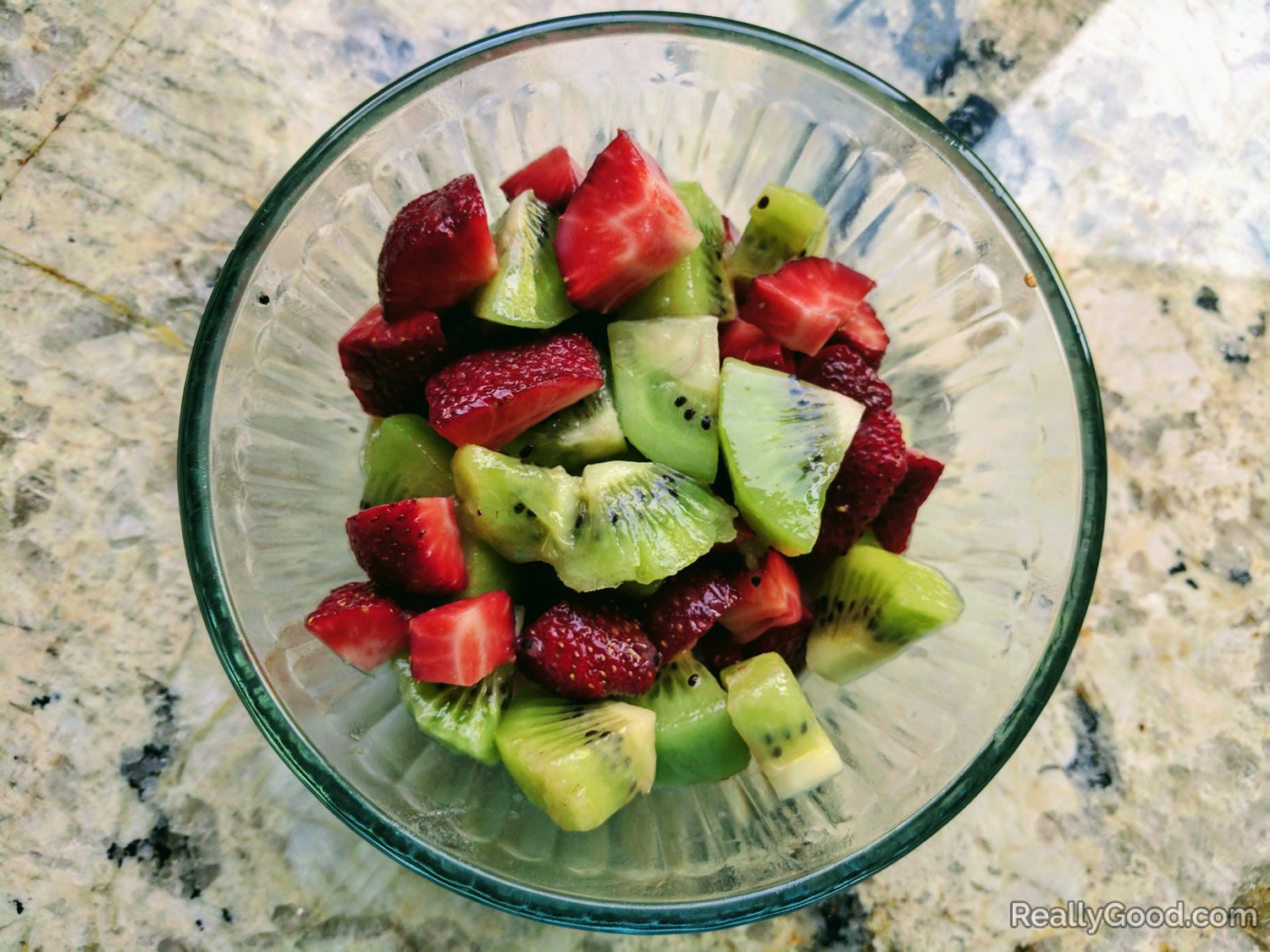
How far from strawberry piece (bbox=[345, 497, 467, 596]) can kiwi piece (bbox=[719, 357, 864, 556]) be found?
0.30m

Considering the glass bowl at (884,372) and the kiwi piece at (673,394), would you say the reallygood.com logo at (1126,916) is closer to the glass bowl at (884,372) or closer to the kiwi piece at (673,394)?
the glass bowl at (884,372)

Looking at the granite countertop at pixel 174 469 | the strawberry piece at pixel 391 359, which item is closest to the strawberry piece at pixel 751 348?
the strawberry piece at pixel 391 359

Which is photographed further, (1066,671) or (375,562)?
(1066,671)

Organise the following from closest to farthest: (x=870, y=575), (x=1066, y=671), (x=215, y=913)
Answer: (x=870, y=575) → (x=215, y=913) → (x=1066, y=671)

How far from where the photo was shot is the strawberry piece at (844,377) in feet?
3.86

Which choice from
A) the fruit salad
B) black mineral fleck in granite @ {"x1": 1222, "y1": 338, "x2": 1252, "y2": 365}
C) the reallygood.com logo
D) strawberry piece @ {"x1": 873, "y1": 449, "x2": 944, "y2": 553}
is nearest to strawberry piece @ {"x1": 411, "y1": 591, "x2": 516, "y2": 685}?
the fruit salad

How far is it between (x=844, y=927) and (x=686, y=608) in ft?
1.99

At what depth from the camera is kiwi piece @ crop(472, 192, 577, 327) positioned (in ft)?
3.57

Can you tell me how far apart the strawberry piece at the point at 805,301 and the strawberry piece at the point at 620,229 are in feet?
0.34

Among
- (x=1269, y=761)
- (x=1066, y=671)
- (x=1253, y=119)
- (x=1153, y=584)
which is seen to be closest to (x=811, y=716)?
(x=1066, y=671)

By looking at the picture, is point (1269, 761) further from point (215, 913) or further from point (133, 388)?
point (133, 388)

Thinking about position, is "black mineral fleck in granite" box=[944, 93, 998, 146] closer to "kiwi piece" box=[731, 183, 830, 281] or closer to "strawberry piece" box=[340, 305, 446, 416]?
"kiwi piece" box=[731, 183, 830, 281]

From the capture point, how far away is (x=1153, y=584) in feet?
4.84

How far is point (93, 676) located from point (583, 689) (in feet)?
2.38
